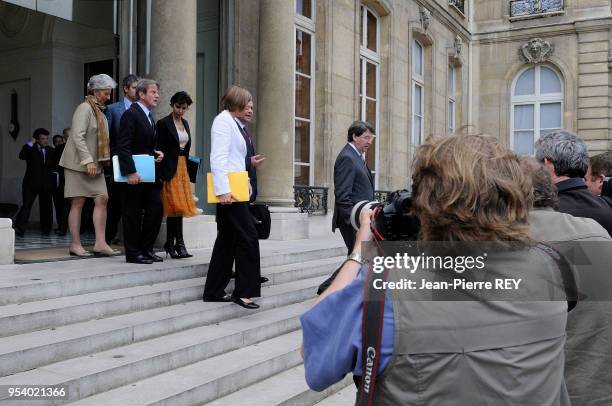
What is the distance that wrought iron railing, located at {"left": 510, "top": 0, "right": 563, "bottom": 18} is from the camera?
18.6 metres

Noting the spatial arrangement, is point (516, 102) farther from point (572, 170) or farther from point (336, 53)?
point (572, 170)

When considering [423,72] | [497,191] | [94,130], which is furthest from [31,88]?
[497,191]

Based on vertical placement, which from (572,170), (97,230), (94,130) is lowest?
(97,230)

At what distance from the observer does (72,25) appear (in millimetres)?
12008

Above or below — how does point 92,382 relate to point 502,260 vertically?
below

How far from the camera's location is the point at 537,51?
61.5ft

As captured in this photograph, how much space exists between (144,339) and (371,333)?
131 inches

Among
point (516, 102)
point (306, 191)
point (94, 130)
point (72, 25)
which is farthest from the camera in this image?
point (516, 102)

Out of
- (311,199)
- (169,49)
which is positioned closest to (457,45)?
(311,199)

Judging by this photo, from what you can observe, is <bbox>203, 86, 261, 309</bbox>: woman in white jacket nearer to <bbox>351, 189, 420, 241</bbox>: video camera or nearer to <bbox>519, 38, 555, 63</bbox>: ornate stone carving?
<bbox>351, 189, 420, 241</bbox>: video camera

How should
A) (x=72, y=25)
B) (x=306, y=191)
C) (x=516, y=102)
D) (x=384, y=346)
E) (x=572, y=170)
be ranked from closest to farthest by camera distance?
(x=384, y=346) → (x=572, y=170) → (x=306, y=191) → (x=72, y=25) → (x=516, y=102)

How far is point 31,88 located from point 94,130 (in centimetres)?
731

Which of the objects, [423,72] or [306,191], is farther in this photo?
[423,72]

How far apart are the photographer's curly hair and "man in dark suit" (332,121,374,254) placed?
14.0ft
